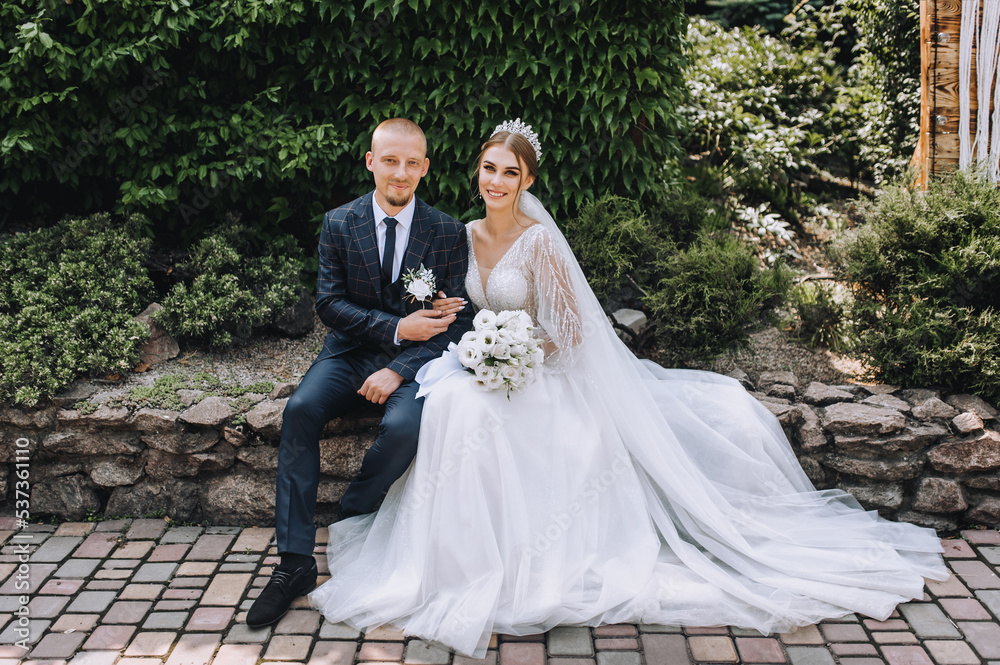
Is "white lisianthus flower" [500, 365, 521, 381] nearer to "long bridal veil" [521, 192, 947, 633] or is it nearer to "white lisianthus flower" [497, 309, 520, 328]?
"white lisianthus flower" [497, 309, 520, 328]

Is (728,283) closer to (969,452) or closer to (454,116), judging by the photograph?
(969,452)

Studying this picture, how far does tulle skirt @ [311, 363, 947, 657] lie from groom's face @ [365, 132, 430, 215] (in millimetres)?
915

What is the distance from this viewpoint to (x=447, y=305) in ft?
11.3

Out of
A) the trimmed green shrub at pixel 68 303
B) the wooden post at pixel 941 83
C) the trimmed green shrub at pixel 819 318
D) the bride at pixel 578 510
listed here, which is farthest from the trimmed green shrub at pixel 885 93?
the trimmed green shrub at pixel 68 303

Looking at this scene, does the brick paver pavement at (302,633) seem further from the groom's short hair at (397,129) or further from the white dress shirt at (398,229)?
the groom's short hair at (397,129)

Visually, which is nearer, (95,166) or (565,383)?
(565,383)

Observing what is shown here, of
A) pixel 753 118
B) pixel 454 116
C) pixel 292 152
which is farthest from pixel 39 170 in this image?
pixel 753 118

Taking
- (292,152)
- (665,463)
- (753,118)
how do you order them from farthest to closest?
(753,118), (292,152), (665,463)

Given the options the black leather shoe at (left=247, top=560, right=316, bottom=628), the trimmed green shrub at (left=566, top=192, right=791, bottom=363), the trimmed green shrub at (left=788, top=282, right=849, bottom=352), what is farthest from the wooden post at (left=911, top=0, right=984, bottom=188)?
the black leather shoe at (left=247, top=560, right=316, bottom=628)

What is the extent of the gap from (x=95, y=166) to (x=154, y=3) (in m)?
1.17

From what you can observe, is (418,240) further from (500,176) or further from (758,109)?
(758,109)

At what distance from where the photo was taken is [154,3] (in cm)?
435

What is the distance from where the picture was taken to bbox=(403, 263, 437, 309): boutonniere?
3.27 meters

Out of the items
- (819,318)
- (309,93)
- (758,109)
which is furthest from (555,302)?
(758,109)
